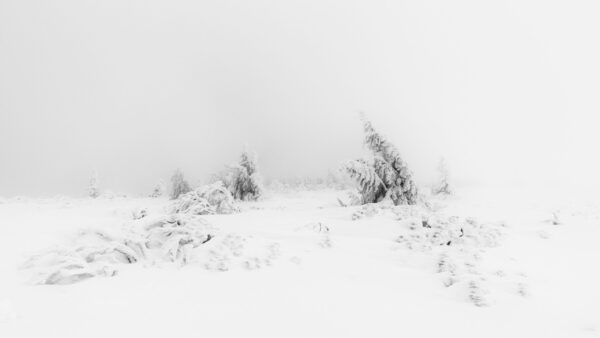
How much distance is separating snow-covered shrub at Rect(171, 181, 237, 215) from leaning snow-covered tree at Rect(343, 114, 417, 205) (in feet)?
18.5

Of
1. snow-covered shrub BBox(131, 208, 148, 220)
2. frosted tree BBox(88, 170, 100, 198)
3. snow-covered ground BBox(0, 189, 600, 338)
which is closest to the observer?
snow-covered ground BBox(0, 189, 600, 338)

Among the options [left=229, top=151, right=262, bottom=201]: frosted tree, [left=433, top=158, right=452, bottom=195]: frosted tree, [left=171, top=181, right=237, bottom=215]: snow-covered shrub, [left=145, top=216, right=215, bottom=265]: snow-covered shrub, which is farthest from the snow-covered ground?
[left=433, top=158, right=452, bottom=195]: frosted tree

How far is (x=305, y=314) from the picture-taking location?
167 inches

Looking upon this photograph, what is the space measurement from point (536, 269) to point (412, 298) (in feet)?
11.2

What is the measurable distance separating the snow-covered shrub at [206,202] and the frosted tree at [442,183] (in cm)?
1616

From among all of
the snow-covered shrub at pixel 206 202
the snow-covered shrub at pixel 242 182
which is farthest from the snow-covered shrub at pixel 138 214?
the snow-covered shrub at pixel 242 182

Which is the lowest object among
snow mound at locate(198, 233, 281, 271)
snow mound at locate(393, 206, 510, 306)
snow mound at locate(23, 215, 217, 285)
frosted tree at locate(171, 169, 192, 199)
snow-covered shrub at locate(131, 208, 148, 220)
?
snow mound at locate(393, 206, 510, 306)

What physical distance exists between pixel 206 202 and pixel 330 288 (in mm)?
9678

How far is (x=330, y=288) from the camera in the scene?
521cm

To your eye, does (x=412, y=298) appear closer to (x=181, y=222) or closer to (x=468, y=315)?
(x=468, y=315)

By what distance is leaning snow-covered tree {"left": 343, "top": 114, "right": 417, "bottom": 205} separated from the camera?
1526 centimetres

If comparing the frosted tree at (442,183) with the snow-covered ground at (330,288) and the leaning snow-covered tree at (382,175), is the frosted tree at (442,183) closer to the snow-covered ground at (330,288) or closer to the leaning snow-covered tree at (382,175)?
the leaning snow-covered tree at (382,175)

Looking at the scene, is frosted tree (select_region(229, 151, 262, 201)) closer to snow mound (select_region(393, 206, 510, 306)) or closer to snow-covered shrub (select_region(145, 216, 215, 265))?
snow mound (select_region(393, 206, 510, 306))

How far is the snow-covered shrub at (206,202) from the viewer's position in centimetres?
1338
